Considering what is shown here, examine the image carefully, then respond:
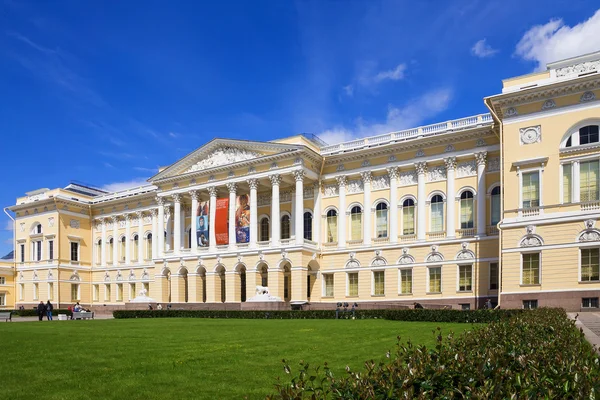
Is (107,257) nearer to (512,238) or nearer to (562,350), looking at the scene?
(512,238)

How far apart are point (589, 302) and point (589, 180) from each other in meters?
7.02

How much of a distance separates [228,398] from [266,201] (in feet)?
128

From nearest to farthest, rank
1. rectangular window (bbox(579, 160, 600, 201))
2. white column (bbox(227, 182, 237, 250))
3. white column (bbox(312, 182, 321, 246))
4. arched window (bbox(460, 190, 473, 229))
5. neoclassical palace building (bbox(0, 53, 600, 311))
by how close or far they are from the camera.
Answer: rectangular window (bbox(579, 160, 600, 201)) < neoclassical palace building (bbox(0, 53, 600, 311)) < arched window (bbox(460, 190, 473, 229)) < white column (bbox(312, 182, 321, 246)) < white column (bbox(227, 182, 237, 250))

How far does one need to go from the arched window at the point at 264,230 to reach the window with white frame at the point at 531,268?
23321mm

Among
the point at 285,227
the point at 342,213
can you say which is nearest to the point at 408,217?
the point at 342,213

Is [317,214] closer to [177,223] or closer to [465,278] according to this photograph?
[465,278]

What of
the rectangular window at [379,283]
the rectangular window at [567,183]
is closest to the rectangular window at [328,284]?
the rectangular window at [379,283]

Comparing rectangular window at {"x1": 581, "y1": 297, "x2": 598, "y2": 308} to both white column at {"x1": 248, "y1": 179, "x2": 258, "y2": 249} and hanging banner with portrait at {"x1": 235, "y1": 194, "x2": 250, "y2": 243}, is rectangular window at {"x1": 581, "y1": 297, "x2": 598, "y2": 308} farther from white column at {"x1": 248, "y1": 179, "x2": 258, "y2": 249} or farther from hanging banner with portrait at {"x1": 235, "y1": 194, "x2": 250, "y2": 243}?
hanging banner with portrait at {"x1": 235, "y1": 194, "x2": 250, "y2": 243}

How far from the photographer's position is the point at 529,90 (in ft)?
102

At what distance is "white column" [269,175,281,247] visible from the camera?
4288cm

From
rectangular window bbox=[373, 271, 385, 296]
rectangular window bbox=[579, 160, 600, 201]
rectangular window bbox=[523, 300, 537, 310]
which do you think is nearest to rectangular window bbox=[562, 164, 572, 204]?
rectangular window bbox=[579, 160, 600, 201]

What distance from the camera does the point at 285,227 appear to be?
46.3 m

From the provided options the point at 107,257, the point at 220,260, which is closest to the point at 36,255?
the point at 107,257

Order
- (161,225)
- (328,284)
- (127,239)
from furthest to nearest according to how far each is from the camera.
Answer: (127,239) < (161,225) < (328,284)
